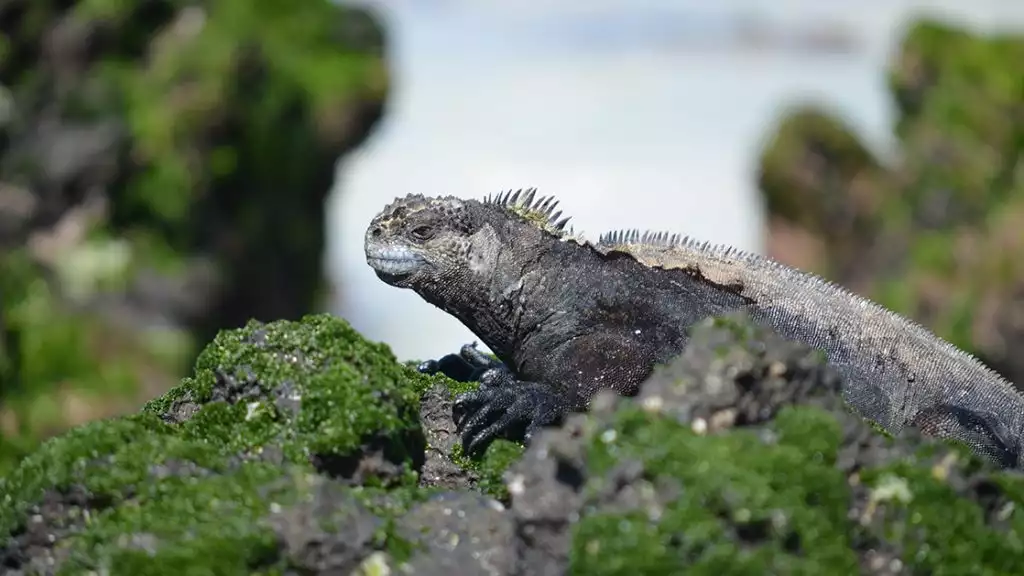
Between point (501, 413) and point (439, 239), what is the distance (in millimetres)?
677

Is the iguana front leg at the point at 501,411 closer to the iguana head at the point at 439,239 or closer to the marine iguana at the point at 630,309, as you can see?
the marine iguana at the point at 630,309

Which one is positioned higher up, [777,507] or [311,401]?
[311,401]

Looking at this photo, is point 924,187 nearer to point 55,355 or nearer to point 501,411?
point 55,355

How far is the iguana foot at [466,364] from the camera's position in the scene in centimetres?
467

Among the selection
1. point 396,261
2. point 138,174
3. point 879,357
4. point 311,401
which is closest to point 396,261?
point 396,261

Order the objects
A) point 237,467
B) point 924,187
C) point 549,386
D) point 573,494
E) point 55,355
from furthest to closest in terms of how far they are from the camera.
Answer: point 924,187 < point 55,355 < point 549,386 < point 237,467 < point 573,494

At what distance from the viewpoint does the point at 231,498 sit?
310cm

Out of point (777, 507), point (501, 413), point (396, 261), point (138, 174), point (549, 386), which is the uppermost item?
point (138, 174)

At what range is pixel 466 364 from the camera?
472cm

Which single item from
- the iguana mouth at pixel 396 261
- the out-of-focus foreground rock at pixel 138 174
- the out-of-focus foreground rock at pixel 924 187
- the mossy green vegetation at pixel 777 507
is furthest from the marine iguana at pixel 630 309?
the out-of-focus foreground rock at pixel 924 187

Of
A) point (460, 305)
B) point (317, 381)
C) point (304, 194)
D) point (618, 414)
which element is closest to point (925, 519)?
point (618, 414)

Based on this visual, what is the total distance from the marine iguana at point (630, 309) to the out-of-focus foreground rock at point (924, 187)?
667 centimetres

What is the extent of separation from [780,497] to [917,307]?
366 inches

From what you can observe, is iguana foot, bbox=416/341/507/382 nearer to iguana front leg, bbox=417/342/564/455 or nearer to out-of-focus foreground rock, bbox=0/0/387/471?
iguana front leg, bbox=417/342/564/455
